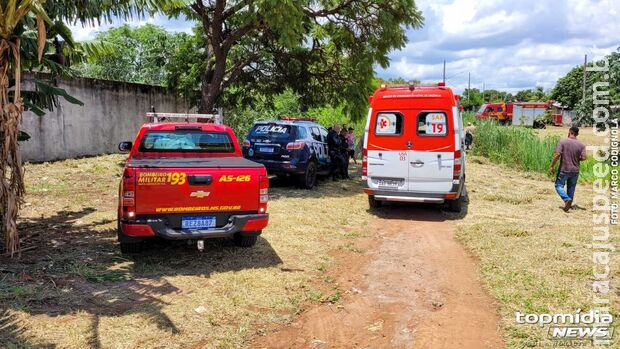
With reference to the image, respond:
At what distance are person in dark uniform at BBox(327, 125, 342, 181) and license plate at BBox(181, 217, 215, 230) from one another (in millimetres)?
8525

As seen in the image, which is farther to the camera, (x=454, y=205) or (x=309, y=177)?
(x=309, y=177)

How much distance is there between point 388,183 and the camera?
33.1 feet

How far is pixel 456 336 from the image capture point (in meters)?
4.49

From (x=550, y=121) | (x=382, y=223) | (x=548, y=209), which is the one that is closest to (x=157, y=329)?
(x=382, y=223)

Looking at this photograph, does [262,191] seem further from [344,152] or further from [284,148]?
[344,152]

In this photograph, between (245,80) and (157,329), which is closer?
(157,329)

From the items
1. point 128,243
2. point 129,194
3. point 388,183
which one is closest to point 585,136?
point 388,183

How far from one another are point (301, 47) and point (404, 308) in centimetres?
1206

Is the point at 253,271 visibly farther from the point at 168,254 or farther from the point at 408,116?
the point at 408,116

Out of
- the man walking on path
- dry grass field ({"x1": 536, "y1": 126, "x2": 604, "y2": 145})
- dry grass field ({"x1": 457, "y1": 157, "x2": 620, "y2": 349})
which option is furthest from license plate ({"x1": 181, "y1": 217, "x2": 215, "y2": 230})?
dry grass field ({"x1": 536, "y1": 126, "x2": 604, "y2": 145})

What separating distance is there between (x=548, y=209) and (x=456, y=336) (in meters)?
7.38

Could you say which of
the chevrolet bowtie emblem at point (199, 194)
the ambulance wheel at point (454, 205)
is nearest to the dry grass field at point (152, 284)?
the chevrolet bowtie emblem at point (199, 194)

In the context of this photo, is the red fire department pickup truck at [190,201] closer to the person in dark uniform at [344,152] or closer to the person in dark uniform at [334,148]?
the person in dark uniform at [334,148]

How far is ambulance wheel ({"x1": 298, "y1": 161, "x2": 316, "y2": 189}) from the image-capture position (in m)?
12.5
